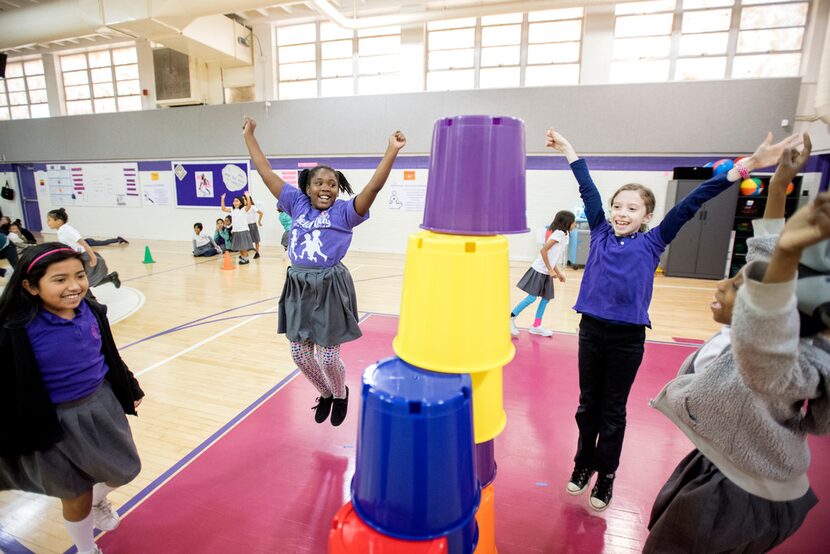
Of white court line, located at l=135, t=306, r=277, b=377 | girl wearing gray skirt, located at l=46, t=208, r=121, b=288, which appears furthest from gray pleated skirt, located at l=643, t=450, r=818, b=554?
girl wearing gray skirt, located at l=46, t=208, r=121, b=288

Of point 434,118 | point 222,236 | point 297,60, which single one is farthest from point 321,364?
point 297,60

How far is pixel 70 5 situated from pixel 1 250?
14.1 ft

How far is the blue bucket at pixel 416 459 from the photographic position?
3.47 ft

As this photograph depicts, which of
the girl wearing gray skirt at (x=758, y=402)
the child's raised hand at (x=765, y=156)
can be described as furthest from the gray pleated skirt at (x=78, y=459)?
the child's raised hand at (x=765, y=156)

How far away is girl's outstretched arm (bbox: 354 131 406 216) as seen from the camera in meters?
1.72

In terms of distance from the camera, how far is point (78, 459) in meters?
1.50

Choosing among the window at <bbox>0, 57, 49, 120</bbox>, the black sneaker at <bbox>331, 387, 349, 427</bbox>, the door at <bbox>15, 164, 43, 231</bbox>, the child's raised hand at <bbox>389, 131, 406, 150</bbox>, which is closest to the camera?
the child's raised hand at <bbox>389, 131, 406, 150</bbox>

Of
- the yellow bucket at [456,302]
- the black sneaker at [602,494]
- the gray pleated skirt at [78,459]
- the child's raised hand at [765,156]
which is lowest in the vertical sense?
the black sneaker at [602,494]

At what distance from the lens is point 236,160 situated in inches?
393

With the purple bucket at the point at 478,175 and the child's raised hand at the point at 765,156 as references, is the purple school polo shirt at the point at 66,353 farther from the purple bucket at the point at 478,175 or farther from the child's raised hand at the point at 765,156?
the child's raised hand at the point at 765,156

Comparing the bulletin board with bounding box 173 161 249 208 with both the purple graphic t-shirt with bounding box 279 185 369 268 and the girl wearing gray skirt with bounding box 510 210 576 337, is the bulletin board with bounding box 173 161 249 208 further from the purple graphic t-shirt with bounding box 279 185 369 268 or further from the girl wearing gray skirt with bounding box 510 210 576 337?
the purple graphic t-shirt with bounding box 279 185 369 268

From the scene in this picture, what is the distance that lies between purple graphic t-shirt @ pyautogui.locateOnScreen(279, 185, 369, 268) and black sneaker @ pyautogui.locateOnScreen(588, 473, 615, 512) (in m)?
1.65

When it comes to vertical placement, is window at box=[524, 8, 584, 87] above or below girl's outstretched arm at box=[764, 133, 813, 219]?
above

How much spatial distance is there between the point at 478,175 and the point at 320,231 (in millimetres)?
1155
